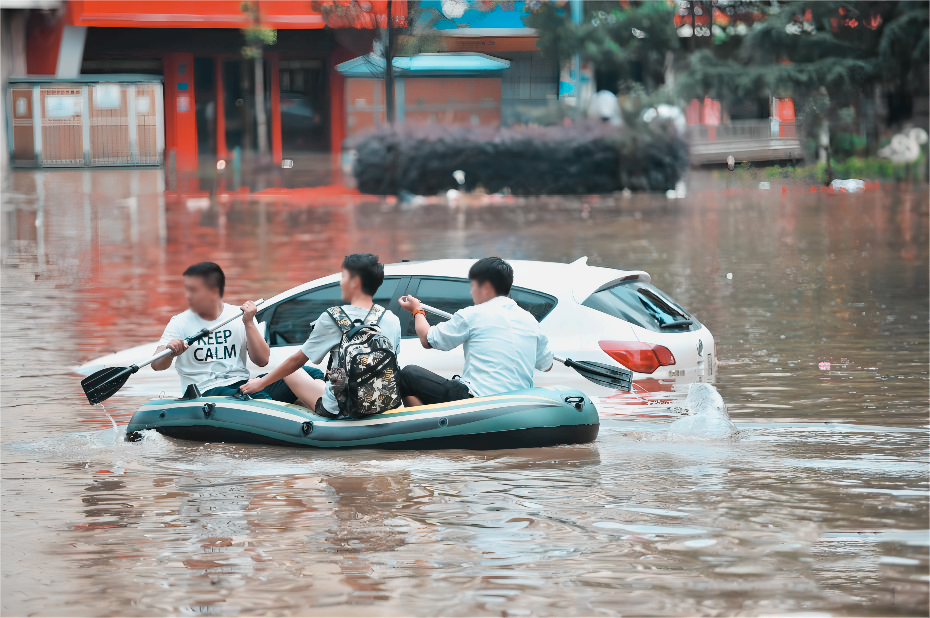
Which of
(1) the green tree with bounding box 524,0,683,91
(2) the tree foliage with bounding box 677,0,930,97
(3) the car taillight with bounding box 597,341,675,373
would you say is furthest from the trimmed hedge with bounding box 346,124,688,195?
(3) the car taillight with bounding box 597,341,675,373

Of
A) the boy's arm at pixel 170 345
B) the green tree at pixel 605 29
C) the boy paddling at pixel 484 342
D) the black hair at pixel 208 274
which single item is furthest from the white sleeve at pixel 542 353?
the green tree at pixel 605 29

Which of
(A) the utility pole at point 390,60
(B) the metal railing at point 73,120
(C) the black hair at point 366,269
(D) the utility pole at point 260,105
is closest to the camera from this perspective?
(C) the black hair at point 366,269

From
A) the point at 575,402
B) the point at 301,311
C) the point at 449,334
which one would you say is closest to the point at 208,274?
the point at 449,334

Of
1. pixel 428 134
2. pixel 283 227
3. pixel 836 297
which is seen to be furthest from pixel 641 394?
pixel 428 134

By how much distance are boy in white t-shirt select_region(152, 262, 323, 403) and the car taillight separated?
1.88 metres

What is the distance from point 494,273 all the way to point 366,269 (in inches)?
30.5

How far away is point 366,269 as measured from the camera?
7.63m

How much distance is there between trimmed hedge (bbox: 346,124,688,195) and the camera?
31.7 meters

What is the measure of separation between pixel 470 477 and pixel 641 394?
91.1 inches

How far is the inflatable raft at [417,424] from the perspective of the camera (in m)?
7.87

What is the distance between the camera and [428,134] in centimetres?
3180

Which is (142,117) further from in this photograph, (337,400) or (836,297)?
(337,400)

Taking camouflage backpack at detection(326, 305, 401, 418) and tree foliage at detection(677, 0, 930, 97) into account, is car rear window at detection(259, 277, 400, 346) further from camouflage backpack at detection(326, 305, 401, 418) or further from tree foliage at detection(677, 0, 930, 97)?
tree foliage at detection(677, 0, 930, 97)

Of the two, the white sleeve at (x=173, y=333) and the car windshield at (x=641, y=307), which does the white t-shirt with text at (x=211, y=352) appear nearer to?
the white sleeve at (x=173, y=333)
